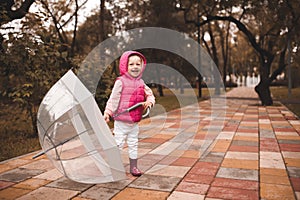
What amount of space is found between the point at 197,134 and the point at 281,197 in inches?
158

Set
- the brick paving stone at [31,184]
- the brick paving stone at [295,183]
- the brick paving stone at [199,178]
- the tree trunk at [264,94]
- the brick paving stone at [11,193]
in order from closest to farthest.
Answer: the brick paving stone at [11,193] → the brick paving stone at [295,183] → the brick paving stone at [31,184] → the brick paving stone at [199,178] → the tree trunk at [264,94]

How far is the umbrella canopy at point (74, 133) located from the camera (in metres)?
2.84

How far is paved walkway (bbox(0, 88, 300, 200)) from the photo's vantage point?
3.38m

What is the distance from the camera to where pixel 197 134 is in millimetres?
7207

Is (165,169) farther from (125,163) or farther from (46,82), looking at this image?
(46,82)

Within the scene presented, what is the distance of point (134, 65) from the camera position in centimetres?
381

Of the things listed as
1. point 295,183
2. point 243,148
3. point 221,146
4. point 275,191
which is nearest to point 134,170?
point 275,191

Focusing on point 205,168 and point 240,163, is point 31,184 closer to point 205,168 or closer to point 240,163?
point 205,168

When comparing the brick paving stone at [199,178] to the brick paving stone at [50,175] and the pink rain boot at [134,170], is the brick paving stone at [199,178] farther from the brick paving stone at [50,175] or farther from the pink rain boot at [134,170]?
the brick paving stone at [50,175]

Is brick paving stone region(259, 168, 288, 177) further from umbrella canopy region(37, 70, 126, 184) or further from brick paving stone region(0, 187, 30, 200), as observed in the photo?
brick paving stone region(0, 187, 30, 200)

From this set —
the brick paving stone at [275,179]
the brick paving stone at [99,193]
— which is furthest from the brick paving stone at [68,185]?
the brick paving stone at [275,179]

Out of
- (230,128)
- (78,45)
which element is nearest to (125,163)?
(230,128)

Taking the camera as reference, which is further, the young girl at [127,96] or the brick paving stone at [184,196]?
the young girl at [127,96]

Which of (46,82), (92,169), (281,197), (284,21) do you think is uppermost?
(284,21)
